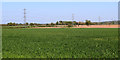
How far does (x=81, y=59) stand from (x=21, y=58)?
292cm

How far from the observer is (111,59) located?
7766 mm

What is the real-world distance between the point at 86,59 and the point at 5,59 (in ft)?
12.8

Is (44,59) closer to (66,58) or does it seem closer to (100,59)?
(66,58)

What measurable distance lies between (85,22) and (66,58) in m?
158

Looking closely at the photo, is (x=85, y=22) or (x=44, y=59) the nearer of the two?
(x=44, y=59)

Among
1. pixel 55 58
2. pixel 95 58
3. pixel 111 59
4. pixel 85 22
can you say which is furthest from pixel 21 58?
pixel 85 22

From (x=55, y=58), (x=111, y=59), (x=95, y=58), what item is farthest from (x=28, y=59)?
(x=111, y=59)

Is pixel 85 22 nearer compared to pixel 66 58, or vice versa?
pixel 66 58

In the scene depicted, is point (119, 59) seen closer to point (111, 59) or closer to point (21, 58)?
point (111, 59)

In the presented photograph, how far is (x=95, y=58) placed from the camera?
797cm

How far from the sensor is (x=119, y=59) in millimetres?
7730

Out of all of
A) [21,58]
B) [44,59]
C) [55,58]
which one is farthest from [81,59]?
[21,58]

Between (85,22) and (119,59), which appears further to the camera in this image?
(85,22)

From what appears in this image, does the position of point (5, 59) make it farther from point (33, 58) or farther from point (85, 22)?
point (85, 22)
